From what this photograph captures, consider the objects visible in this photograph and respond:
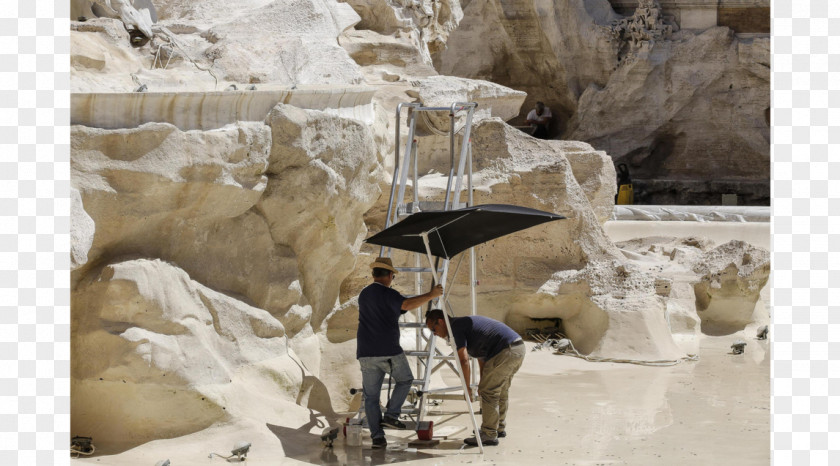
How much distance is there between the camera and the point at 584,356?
10.2m

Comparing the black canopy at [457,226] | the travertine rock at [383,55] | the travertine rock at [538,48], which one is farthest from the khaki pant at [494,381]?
the travertine rock at [538,48]

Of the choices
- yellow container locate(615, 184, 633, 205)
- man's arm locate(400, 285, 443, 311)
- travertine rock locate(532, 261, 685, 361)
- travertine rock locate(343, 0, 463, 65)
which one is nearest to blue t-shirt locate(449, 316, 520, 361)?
man's arm locate(400, 285, 443, 311)

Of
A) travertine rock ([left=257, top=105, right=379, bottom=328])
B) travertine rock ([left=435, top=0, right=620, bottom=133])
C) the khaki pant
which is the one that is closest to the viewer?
the khaki pant

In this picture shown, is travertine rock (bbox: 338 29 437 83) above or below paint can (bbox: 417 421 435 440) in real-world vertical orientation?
above

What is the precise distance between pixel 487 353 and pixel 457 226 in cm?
85

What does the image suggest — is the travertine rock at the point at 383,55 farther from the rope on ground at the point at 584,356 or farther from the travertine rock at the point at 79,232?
the travertine rock at the point at 79,232

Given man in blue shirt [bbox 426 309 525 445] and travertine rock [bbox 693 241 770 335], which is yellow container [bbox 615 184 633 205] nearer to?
travertine rock [bbox 693 241 770 335]

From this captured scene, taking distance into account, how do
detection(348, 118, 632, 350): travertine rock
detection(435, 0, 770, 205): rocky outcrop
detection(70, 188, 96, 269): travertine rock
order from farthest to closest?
detection(435, 0, 770, 205): rocky outcrop, detection(348, 118, 632, 350): travertine rock, detection(70, 188, 96, 269): travertine rock

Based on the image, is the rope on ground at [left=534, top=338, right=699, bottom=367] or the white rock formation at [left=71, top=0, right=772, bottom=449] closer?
the white rock formation at [left=71, top=0, right=772, bottom=449]

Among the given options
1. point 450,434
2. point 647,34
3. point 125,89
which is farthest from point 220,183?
point 647,34

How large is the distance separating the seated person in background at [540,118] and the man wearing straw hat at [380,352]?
51.4 feet

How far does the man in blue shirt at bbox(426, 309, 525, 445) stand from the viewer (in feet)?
21.0

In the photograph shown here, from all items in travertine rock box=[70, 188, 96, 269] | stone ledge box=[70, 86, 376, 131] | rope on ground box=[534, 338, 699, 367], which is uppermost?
stone ledge box=[70, 86, 376, 131]

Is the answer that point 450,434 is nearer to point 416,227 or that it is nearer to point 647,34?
point 416,227
